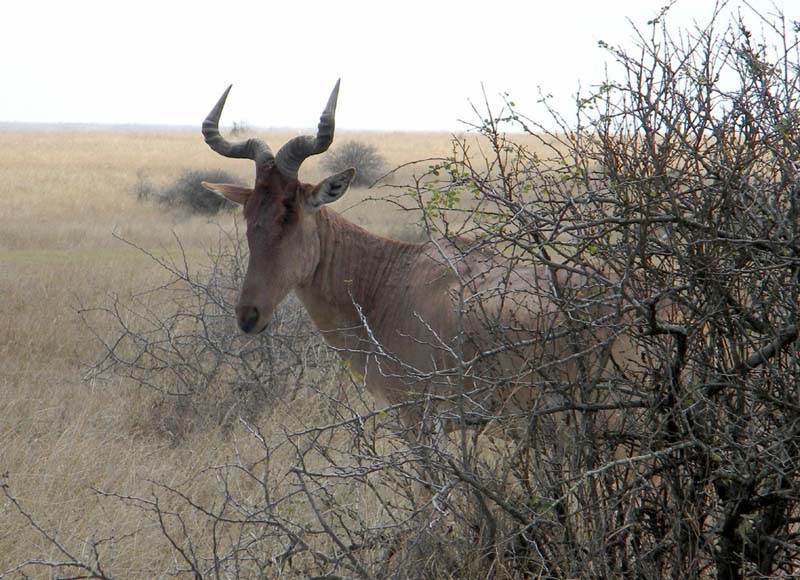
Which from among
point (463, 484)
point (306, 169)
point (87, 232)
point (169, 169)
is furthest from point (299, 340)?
point (169, 169)

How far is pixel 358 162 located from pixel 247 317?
28566mm

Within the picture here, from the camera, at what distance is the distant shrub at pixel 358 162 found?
33906 millimetres

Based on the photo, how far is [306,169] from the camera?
36.7 meters

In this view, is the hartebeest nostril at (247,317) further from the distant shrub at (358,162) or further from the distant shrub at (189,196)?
the distant shrub at (358,162)

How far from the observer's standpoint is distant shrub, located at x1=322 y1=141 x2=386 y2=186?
111ft

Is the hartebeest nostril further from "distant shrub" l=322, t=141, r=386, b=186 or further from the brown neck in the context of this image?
"distant shrub" l=322, t=141, r=386, b=186

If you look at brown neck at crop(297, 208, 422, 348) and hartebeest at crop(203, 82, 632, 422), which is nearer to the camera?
hartebeest at crop(203, 82, 632, 422)

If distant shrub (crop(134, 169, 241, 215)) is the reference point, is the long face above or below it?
above

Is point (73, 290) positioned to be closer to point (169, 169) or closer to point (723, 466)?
point (723, 466)

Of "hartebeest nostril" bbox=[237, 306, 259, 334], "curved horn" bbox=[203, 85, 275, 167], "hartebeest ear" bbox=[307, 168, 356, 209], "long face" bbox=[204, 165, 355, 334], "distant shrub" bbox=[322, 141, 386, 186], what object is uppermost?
"curved horn" bbox=[203, 85, 275, 167]

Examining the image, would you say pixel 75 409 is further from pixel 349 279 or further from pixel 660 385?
pixel 660 385

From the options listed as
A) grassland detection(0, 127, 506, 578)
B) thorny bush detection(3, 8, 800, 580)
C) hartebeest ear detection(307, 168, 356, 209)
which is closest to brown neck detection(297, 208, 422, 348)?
hartebeest ear detection(307, 168, 356, 209)

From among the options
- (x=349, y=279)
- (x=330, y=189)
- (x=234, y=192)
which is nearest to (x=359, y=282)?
(x=349, y=279)

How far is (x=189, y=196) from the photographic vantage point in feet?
83.5
